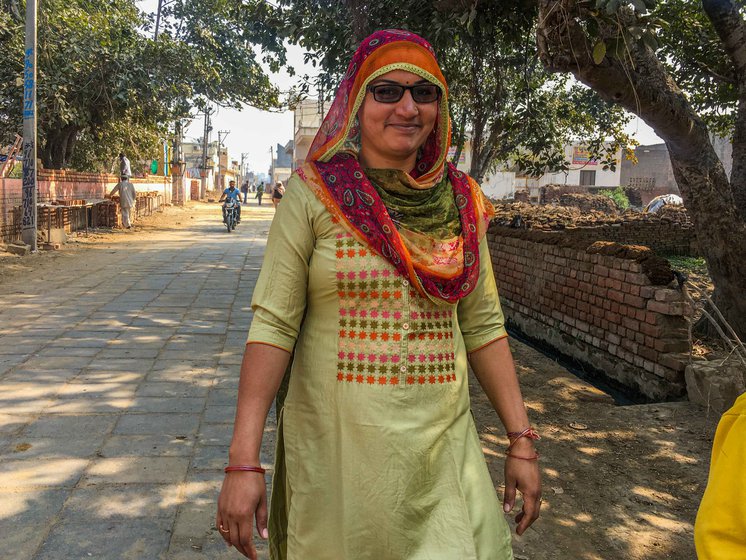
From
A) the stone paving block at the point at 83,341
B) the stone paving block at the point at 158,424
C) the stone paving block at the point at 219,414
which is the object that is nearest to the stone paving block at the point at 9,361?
the stone paving block at the point at 83,341

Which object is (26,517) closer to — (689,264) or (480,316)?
(480,316)

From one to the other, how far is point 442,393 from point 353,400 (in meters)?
0.23

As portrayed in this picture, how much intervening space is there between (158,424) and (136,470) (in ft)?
2.35

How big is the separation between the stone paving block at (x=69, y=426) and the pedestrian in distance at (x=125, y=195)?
15.3m

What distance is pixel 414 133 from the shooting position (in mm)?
1774

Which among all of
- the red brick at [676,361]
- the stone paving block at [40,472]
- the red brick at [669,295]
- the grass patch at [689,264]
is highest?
the red brick at [669,295]

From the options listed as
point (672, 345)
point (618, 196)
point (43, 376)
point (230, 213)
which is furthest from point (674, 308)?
point (618, 196)

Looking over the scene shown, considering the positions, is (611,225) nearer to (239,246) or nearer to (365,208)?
(239,246)

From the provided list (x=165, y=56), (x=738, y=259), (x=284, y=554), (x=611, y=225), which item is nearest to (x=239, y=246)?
(x=165, y=56)

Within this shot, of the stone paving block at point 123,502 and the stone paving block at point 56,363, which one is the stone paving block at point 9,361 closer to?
the stone paving block at point 56,363

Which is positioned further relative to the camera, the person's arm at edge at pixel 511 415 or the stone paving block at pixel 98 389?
the stone paving block at pixel 98 389

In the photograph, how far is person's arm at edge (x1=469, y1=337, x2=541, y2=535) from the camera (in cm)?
182

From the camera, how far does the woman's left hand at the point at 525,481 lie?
181cm

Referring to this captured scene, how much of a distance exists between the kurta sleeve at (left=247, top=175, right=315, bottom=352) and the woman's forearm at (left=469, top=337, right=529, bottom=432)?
1.77ft
